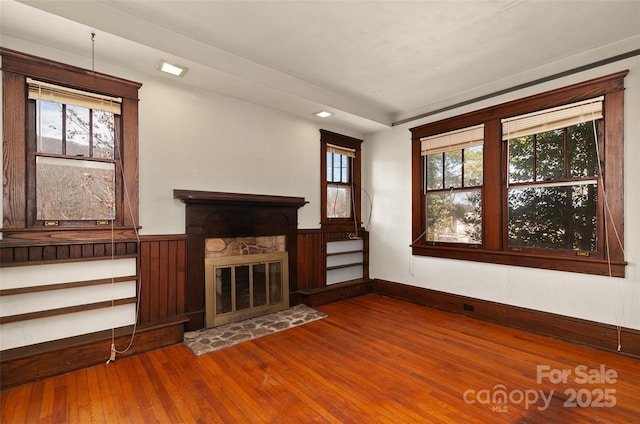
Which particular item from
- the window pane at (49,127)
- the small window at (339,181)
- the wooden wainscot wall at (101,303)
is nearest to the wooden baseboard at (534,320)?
the small window at (339,181)

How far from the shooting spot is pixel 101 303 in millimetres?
2775

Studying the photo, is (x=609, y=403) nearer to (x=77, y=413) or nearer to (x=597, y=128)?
(x=597, y=128)

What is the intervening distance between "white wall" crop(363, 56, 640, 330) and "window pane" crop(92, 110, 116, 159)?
387cm

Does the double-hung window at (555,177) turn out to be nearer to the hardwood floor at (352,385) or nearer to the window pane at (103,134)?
the hardwood floor at (352,385)

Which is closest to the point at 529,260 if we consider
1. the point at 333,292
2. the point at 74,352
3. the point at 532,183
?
the point at 532,183

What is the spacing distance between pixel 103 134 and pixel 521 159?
15.4ft

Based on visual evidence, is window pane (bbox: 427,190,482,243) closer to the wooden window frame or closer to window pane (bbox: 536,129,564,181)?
window pane (bbox: 536,129,564,181)

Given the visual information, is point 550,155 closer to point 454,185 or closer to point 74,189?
point 454,185

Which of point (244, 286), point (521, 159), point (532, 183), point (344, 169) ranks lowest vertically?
point (244, 286)

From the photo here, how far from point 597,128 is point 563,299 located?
187 centimetres

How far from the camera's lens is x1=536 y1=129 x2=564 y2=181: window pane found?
3.24 m

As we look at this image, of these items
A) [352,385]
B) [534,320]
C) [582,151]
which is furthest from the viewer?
[534,320]

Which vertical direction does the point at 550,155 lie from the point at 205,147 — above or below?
below

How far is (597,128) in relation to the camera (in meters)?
3.03
